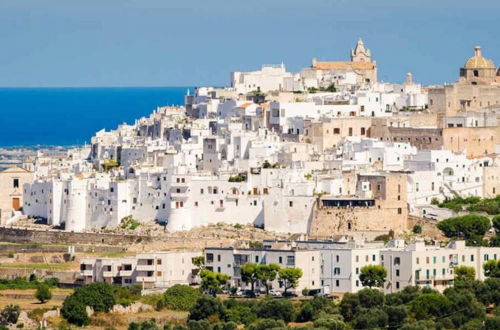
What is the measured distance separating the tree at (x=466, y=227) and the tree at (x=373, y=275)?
5.81 metres

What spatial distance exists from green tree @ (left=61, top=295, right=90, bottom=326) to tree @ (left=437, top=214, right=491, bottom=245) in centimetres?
1349

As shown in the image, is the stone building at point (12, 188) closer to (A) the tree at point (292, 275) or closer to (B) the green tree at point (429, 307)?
(A) the tree at point (292, 275)

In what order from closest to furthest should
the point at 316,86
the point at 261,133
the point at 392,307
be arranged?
the point at 392,307 → the point at 261,133 → the point at 316,86

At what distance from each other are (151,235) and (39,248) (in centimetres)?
412

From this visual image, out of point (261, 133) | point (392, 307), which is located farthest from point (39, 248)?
point (392, 307)

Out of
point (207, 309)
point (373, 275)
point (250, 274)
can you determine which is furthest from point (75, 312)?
point (373, 275)

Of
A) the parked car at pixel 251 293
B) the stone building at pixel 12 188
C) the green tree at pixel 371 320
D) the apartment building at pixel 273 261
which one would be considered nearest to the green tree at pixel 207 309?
the parked car at pixel 251 293

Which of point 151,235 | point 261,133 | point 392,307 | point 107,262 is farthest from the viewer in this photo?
point 261,133

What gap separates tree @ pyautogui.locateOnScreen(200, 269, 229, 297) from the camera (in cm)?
7444

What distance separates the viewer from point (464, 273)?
7481 centimetres

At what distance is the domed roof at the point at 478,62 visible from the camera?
3780 inches

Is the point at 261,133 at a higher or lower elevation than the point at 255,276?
higher

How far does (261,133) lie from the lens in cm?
8794

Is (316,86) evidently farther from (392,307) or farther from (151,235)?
(392,307)
